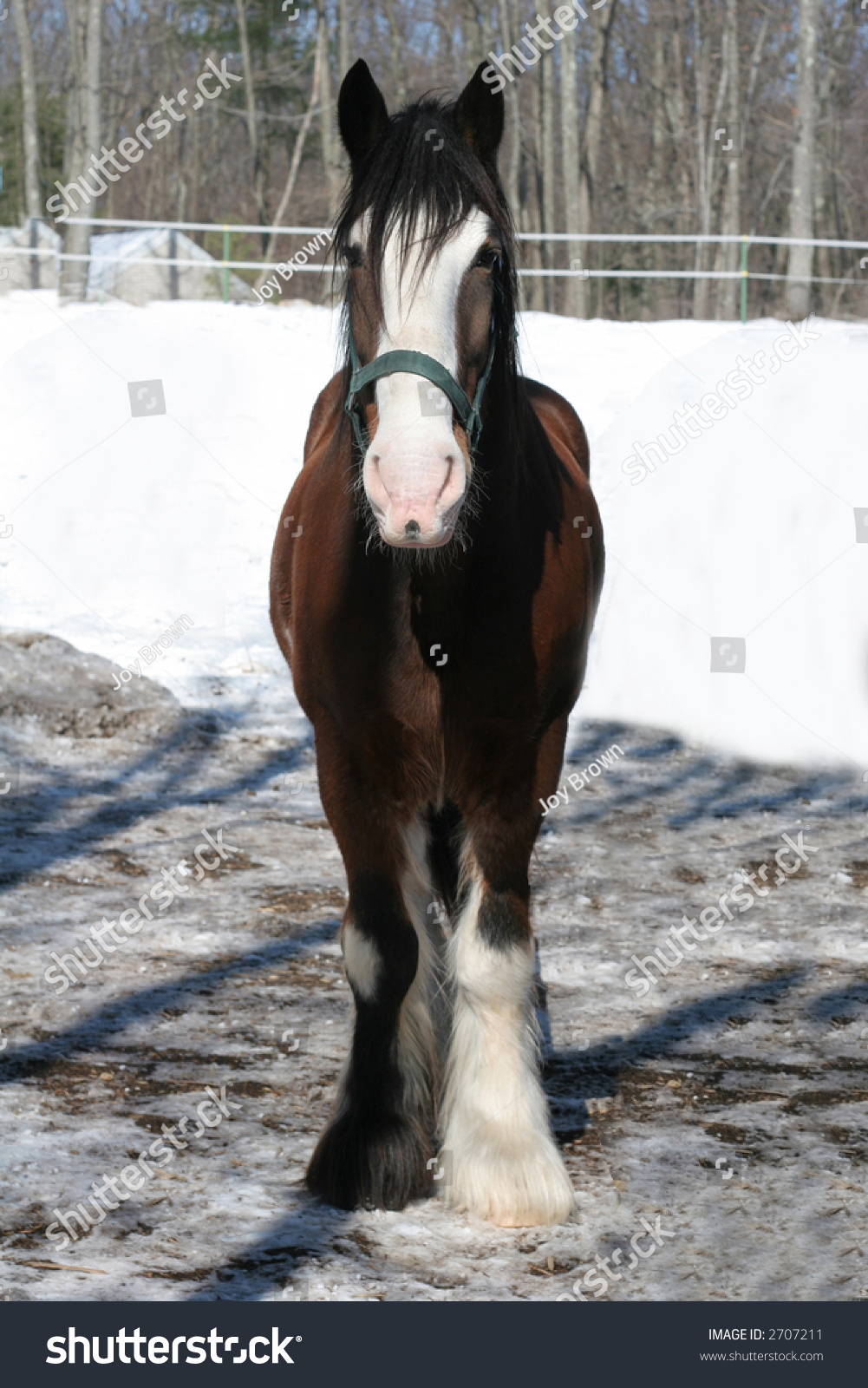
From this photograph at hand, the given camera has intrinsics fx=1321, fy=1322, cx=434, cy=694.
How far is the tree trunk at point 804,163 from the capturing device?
16500 mm

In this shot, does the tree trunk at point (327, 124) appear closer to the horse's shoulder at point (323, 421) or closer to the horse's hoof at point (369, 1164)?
the horse's shoulder at point (323, 421)

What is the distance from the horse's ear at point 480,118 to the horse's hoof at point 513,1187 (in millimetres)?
2263

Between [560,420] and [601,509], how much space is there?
235 inches

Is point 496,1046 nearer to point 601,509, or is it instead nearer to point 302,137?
point 601,509

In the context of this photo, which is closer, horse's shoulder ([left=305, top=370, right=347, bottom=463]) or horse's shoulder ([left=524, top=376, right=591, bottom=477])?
horse's shoulder ([left=305, top=370, right=347, bottom=463])

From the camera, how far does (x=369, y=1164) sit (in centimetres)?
311

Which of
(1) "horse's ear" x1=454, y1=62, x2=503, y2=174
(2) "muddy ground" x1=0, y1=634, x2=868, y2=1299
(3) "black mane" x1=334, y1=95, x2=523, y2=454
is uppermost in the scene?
(1) "horse's ear" x1=454, y1=62, x2=503, y2=174

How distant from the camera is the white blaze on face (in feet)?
7.90

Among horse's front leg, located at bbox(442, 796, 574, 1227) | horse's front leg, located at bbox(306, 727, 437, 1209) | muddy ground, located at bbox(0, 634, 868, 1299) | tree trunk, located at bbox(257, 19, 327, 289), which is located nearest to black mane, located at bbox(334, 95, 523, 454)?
horse's front leg, located at bbox(306, 727, 437, 1209)

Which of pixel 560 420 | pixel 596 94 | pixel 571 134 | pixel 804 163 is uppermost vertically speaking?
pixel 596 94

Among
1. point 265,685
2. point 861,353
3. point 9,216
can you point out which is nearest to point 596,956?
point 265,685

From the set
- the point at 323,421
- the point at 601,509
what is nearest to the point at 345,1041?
the point at 323,421

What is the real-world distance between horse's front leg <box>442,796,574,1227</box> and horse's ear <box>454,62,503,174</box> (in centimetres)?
151

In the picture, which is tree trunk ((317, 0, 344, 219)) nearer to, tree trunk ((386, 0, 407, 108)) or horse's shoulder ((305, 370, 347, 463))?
tree trunk ((386, 0, 407, 108))
